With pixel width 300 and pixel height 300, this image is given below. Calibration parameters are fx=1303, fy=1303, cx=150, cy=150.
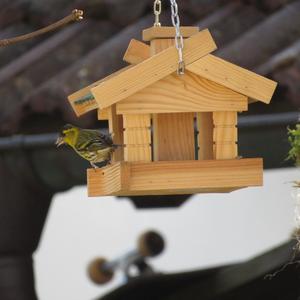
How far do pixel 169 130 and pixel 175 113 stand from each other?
53 mm

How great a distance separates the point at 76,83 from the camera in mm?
4453

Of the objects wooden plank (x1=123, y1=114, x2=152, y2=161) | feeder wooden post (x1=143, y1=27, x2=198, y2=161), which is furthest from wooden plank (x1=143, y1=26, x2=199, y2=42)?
wooden plank (x1=123, y1=114, x2=152, y2=161)

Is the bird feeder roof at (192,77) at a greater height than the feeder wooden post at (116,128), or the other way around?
the bird feeder roof at (192,77)

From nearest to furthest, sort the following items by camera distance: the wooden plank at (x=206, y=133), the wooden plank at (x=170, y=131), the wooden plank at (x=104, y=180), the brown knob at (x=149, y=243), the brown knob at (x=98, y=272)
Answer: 1. the wooden plank at (x=104, y=180)
2. the wooden plank at (x=170, y=131)
3. the wooden plank at (x=206, y=133)
4. the brown knob at (x=149, y=243)
5. the brown knob at (x=98, y=272)

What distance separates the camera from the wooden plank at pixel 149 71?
10.5 ft

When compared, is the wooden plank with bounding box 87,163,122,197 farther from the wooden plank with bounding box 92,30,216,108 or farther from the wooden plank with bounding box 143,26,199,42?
the wooden plank with bounding box 143,26,199,42

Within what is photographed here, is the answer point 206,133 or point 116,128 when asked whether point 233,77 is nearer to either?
point 206,133

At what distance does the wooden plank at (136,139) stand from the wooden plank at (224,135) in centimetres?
18

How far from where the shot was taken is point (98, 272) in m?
6.64

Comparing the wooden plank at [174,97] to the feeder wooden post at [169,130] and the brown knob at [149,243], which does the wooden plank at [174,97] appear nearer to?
the feeder wooden post at [169,130]

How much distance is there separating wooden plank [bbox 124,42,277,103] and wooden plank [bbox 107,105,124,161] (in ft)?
1.00

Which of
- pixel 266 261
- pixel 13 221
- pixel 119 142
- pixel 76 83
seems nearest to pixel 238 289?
pixel 266 261

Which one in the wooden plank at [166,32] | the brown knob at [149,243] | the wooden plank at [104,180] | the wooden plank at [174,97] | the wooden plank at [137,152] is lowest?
the brown knob at [149,243]

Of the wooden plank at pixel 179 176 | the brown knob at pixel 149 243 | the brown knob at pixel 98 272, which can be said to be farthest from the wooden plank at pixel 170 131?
the brown knob at pixel 98 272
